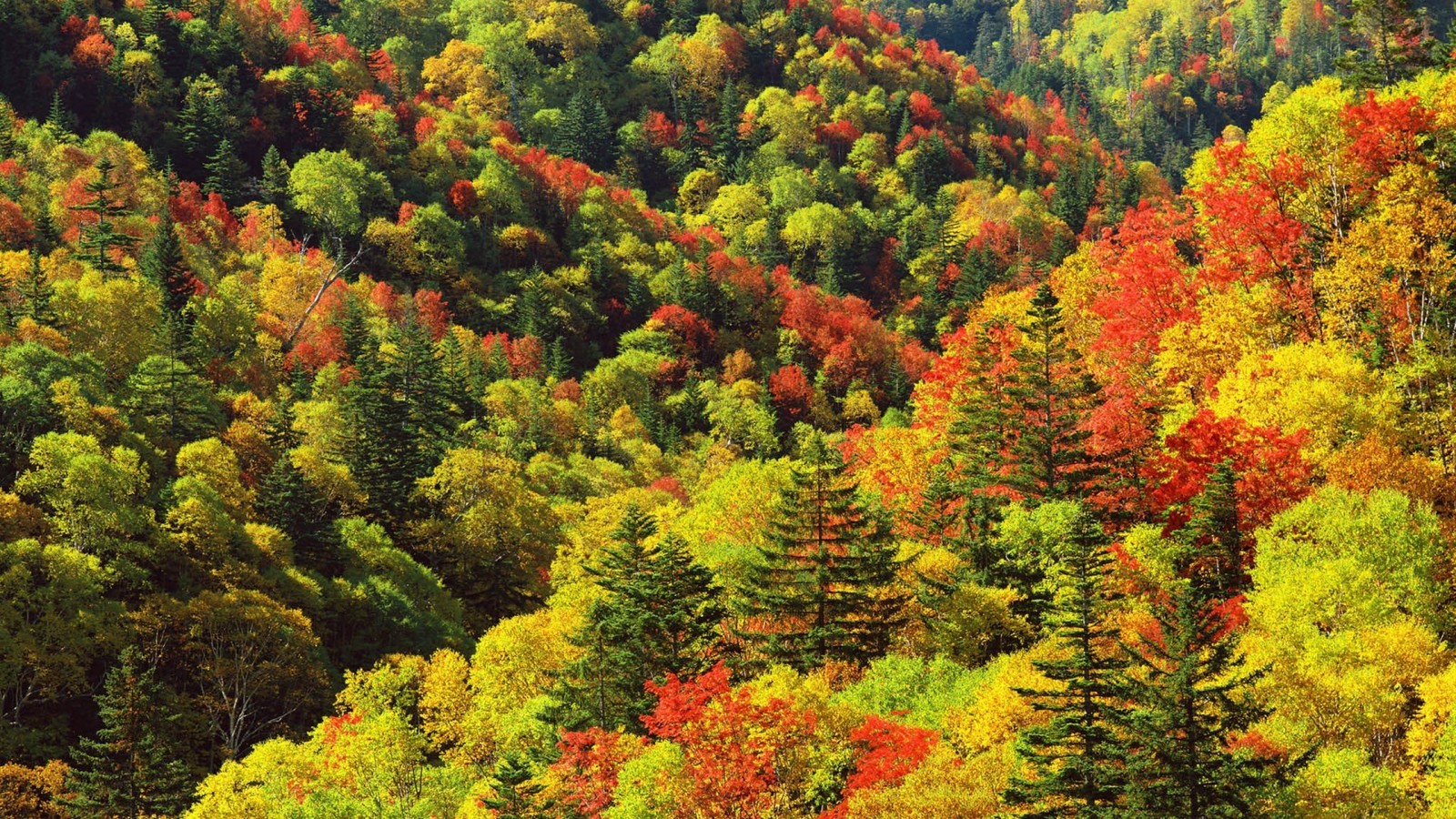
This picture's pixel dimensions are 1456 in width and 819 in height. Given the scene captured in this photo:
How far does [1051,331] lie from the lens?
6419 cm

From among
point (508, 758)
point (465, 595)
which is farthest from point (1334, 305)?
point (465, 595)

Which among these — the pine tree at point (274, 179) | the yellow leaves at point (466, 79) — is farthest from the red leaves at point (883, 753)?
the yellow leaves at point (466, 79)

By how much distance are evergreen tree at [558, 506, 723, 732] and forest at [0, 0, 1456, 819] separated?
0.22 metres

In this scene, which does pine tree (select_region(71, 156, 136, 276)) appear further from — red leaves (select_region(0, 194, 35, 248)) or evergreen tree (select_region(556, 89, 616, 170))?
evergreen tree (select_region(556, 89, 616, 170))

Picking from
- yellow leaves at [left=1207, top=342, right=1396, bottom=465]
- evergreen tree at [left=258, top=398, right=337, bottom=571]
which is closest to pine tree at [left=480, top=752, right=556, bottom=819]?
yellow leaves at [left=1207, top=342, right=1396, bottom=465]

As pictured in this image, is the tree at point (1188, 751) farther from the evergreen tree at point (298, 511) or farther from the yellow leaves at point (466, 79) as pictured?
the yellow leaves at point (466, 79)

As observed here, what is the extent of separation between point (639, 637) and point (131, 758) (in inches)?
931

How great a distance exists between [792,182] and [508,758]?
5295 inches

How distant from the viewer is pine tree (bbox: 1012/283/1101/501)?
60.2m

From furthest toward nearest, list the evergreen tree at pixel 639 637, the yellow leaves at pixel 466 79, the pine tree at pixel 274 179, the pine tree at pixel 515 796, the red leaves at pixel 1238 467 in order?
1. the yellow leaves at pixel 466 79
2. the pine tree at pixel 274 179
3. the red leaves at pixel 1238 467
4. the evergreen tree at pixel 639 637
5. the pine tree at pixel 515 796

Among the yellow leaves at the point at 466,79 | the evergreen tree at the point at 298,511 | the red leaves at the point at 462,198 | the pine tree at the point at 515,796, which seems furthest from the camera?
the yellow leaves at the point at 466,79

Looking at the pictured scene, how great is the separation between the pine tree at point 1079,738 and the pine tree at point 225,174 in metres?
116

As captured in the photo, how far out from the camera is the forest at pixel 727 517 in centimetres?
4041

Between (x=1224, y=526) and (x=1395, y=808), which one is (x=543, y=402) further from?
(x=1395, y=808)
